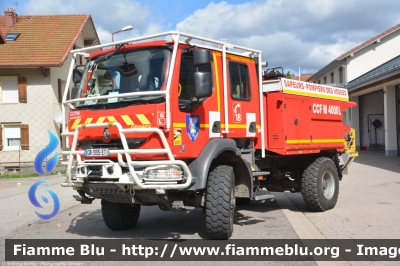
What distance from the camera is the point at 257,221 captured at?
8047 millimetres

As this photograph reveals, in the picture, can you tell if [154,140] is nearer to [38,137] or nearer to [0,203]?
[0,203]

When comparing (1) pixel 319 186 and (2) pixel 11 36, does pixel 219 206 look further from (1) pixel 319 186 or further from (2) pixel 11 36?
(2) pixel 11 36

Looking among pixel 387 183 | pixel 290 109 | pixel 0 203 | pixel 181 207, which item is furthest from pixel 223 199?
pixel 387 183

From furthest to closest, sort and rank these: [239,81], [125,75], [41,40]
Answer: [41,40]
[239,81]
[125,75]

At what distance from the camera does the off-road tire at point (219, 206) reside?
6.15 meters

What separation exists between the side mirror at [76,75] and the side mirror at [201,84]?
200 centimetres

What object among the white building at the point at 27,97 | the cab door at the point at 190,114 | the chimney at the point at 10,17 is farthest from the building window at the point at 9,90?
the cab door at the point at 190,114

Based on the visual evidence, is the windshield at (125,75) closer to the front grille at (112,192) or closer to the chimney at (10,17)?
the front grille at (112,192)

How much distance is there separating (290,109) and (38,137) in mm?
17892

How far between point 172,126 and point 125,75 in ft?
3.62

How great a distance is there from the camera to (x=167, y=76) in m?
5.86

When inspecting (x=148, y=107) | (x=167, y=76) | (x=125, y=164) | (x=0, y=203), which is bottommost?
(x=0, y=203)

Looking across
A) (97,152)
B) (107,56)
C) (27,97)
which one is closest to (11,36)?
(27,97)

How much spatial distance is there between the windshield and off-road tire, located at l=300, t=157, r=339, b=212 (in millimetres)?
4035
